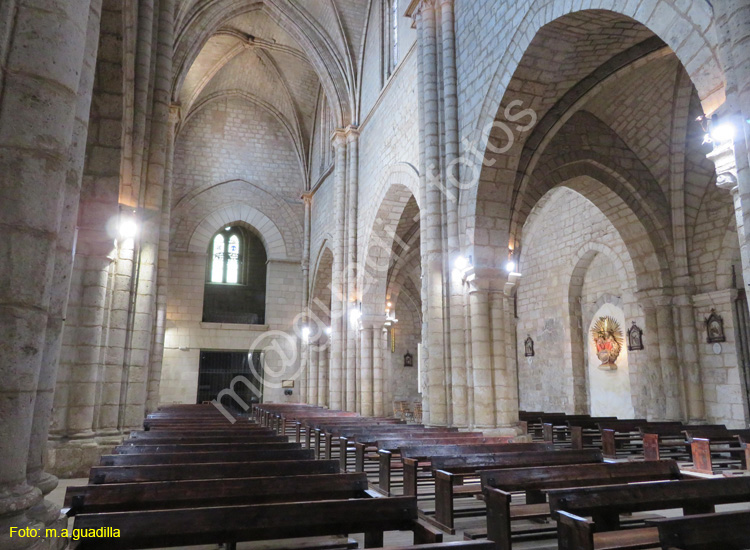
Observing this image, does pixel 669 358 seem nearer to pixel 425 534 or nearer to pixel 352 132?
pixel 352 132

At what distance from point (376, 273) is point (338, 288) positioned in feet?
6.22

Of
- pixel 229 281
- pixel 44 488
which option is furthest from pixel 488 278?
pixel 229 281

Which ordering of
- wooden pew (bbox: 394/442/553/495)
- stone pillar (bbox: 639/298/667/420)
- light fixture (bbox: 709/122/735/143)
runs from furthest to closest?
stone pillar (bbox: 639/298/667/420) → wooden pew (bbox: 394/442/553/495) → light fixture (bbox: 709/122/735/143)

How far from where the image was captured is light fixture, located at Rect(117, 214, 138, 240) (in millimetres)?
7641

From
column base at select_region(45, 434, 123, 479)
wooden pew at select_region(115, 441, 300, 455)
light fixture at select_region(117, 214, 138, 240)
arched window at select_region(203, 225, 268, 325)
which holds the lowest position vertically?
column base at select_region(45, 434, 123, 479)

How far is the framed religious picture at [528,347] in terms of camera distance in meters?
18.3

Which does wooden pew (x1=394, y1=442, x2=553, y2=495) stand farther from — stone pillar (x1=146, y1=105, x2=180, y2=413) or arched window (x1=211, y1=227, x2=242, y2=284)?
arched window (x1=211, y1=227, x2=242, y2=284)

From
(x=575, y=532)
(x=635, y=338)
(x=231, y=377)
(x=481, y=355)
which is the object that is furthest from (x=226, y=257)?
(x=575, y=532)

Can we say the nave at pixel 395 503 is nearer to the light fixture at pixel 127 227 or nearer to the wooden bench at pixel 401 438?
the wooden bench at pixel 401 438

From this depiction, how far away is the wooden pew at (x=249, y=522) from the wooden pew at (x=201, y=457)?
1.92m

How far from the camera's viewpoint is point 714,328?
1173cm

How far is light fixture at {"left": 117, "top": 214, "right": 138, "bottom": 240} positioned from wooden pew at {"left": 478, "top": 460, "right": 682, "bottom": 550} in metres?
5.91

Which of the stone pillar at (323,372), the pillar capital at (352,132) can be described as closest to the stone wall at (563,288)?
the pillar capital at (352,132)

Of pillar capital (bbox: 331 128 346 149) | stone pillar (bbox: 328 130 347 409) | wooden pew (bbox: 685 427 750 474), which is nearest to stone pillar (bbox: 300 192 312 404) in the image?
stone pillar (bbox: 328 130 347 409)
